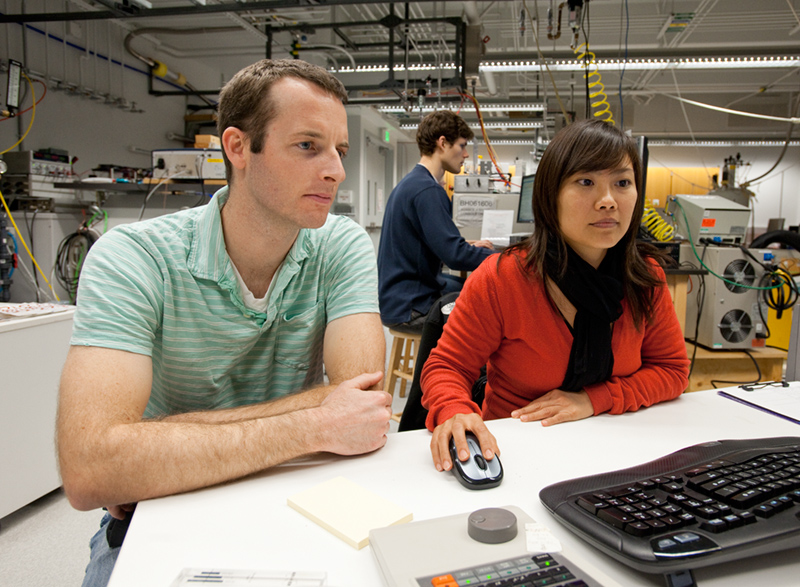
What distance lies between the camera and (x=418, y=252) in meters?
2.50

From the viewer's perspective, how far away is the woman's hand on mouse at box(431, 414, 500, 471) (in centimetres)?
72

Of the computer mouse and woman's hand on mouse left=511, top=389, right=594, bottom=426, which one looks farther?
woman's hand on mouse left=511, top=389, right=594, bottom=426

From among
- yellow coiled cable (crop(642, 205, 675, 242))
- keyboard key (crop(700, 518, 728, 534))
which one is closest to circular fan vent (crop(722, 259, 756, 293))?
yellow coiled cable (crop(642, 205, 675, 242))

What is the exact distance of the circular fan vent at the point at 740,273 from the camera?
8.05 feet

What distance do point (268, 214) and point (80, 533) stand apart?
1.47 metres

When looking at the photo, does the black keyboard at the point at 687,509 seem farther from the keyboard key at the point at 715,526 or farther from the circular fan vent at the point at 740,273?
the circular fan vent at the point at 740,273

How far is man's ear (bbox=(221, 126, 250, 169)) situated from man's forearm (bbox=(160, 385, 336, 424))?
1.52 ft

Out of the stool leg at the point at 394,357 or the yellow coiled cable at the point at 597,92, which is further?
the stool leg at the point at 394,357

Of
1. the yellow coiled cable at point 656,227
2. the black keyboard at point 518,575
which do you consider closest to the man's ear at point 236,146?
the black keyboard at point 518,575

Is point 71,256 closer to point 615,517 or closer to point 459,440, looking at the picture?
point 459,440

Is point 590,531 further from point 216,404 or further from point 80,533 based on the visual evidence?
point 80,533

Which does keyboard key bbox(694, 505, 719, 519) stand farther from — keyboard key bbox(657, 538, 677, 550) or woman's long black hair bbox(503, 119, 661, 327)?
woman's long black hair bbox(503, 119, 661, 327)

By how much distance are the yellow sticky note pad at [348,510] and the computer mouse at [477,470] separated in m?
0.12

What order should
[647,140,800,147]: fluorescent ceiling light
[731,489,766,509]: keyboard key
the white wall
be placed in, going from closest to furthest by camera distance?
[731,489,766,509]: keyboard key, the white wall, [647,140,800,147]: fluorescent ceiling light
